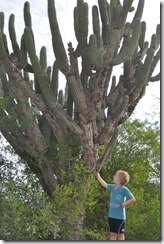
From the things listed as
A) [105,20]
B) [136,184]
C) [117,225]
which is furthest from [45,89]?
[117,225]

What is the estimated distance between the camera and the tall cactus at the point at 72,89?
6.80m

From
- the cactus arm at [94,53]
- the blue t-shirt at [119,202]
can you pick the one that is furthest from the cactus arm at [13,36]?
the blue t-shirt at [119,202]

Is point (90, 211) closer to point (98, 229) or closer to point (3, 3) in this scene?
point (98, 229)

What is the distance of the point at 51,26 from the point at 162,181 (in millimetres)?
2852

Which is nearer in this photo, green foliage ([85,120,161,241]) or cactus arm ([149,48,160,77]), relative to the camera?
green foliage ([85,120,161,241])

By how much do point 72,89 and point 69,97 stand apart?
0.80 metres

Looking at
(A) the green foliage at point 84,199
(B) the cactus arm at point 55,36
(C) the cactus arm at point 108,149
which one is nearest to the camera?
(A) the green foliage at point 84,199

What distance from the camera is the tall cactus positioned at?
680 centimetres

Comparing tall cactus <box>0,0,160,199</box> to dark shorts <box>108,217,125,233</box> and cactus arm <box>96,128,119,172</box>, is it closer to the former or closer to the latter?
cactus arm <box>96,128,119,172</box>

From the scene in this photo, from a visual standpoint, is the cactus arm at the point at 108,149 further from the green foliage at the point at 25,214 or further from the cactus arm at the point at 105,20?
the cactus arm at the point at 105,20

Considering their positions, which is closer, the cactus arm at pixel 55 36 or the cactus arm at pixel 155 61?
the cactus arm at pixel 55 36

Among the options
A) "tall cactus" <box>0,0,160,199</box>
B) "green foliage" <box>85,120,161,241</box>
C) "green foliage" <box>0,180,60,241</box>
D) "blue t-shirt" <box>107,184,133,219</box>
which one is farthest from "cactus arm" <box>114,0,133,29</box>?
"blue t-shirt" <box>107,184,133,219</box>

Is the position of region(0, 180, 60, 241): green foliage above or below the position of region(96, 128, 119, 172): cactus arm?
below

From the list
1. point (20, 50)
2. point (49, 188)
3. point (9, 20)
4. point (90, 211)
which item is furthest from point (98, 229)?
point (9, 20)
